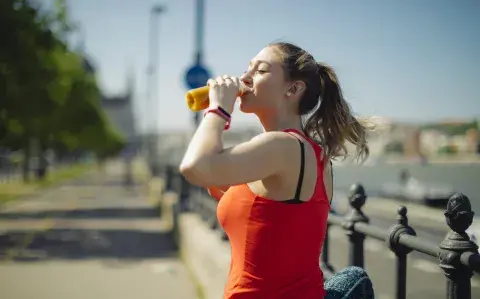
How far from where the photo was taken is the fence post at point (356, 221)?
4168 mm

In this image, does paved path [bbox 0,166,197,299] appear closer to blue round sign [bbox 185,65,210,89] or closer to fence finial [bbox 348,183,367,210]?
blue round sign [bbox 185,65,210,89]

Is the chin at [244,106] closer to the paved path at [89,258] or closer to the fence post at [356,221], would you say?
the fence post at [356,221]

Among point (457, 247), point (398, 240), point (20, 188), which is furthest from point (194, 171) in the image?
point (20, 188)

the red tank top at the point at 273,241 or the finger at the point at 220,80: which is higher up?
the finger at the point at 220,80

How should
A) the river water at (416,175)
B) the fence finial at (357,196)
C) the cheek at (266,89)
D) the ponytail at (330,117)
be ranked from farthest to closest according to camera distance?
the river water at (416,175)
the fence finial at (357,196)
the ponytail at (330,117)
the cheek at (266,89)

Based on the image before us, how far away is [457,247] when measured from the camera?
8.54ft

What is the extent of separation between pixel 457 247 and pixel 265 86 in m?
1.07

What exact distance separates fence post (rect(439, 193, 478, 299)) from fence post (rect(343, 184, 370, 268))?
1471 millimetres

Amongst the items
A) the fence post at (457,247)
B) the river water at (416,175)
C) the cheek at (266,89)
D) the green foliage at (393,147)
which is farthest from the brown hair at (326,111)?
the green foliage at (393,147)

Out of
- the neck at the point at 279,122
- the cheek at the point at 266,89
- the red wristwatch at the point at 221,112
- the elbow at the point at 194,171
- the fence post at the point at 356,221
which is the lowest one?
the fence post at the point at 356,221

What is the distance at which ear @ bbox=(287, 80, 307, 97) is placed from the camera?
2266mm

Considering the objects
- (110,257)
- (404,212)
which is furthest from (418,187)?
(404,212)

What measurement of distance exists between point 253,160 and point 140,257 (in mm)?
9370

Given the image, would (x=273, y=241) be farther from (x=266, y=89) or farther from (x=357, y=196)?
(x=357, y=196)
